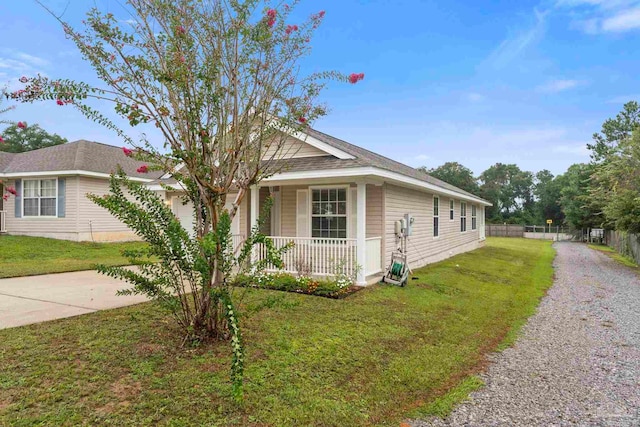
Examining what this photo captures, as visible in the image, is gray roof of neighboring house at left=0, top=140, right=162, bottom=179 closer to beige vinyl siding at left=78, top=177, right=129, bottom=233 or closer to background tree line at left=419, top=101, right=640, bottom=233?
beige vinyl siding at left=78, top=177, right=129, bottom=233

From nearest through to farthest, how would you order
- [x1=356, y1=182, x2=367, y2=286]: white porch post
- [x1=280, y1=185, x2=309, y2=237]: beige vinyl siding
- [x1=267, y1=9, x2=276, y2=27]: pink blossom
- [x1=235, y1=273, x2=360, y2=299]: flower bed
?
[x1=267, y1=9, x2=276, y2=27]: pink blossom → [x1=235, y1=273, x2=360, y2=299]: flower bed → [x1=356, y1=182, x2=367, y2=286]: white porch post → [x1=280, y1=185, x2=309, y2=237]: beige vinyl siding

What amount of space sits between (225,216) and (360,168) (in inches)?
190

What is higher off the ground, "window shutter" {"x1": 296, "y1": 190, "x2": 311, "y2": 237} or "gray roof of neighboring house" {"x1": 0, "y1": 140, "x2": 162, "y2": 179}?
"gray roof of neighboring house" {"x1": 0, "y1": 140, "x2": 162, "y2": 179}

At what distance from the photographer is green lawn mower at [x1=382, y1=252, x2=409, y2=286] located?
346 inches

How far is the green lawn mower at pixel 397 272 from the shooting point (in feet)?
28.8

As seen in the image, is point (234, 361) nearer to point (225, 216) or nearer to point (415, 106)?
point (225, 216)

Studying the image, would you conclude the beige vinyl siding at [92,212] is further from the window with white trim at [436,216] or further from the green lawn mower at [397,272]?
the window with white trim at [436,216]

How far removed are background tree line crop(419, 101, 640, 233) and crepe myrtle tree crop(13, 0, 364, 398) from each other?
15.3m

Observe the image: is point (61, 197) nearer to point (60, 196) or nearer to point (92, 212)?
point (60, 196)

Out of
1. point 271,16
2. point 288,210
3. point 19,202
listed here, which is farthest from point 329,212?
point 19,202

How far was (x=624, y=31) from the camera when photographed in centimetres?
1397

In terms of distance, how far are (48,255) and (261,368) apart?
1300 centimetres

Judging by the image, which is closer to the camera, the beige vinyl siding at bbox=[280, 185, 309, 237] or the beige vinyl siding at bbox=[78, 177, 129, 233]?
the beige vinyl siding at bbox=[280, 185, 309, 237]

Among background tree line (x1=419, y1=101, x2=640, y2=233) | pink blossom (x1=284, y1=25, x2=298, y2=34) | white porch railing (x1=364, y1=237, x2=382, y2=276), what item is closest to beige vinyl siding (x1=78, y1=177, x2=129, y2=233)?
white porch railing (x1=364, y1=237, x2=382, y2=276)
